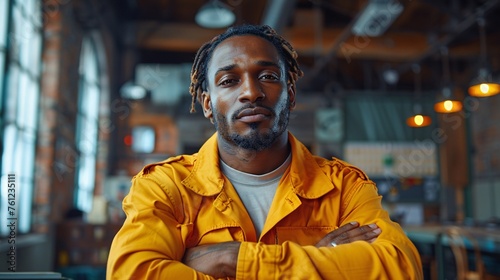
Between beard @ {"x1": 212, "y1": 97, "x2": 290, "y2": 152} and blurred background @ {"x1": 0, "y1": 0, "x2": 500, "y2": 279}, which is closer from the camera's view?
beard @ {"x1": 212, "y1": 97, "x2": 290, "y2": 152}

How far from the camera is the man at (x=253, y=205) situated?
1.21 m

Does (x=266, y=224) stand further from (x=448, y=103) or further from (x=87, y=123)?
(x=87, y=123)

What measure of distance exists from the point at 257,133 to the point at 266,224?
0.84 feet

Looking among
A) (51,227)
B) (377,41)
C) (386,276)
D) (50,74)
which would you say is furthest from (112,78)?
(386,276)

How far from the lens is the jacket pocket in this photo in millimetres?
1361

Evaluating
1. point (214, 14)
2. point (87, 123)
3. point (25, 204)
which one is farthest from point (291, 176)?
point (87, 123)

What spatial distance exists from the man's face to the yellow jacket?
0.42 ft

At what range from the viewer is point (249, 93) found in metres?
1.37

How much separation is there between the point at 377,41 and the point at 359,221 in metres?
6.41

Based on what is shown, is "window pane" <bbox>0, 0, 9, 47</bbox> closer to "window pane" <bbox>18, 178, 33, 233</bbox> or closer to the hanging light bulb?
"window pane" <bbox>18, 178, 33, 233</bbox>

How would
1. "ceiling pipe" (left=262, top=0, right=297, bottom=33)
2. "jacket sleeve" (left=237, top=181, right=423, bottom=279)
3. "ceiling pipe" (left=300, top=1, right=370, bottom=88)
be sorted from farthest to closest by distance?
"ceiling pipe" (left=300, top=1, right=370, bottom=88), "ceiling pipe" (left=262, top=0, right=297, bottom=33), "jacket sleeve" (left=237, top=181, right=423, bottom=279)

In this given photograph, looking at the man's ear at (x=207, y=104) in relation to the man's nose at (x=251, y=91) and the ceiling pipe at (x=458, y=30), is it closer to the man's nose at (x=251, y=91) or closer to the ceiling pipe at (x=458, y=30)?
the man's nose at (x=251, y=91)

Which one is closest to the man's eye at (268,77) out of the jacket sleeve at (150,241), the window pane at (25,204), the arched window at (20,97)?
the jacket sleeve at (150,241)

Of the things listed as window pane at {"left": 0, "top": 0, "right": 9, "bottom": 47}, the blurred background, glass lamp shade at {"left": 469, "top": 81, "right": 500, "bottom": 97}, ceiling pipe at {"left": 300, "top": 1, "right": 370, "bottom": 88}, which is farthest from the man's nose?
ceiling pipe at {"left": 300, "top": 1, "right": 370, "bottom": 88}
